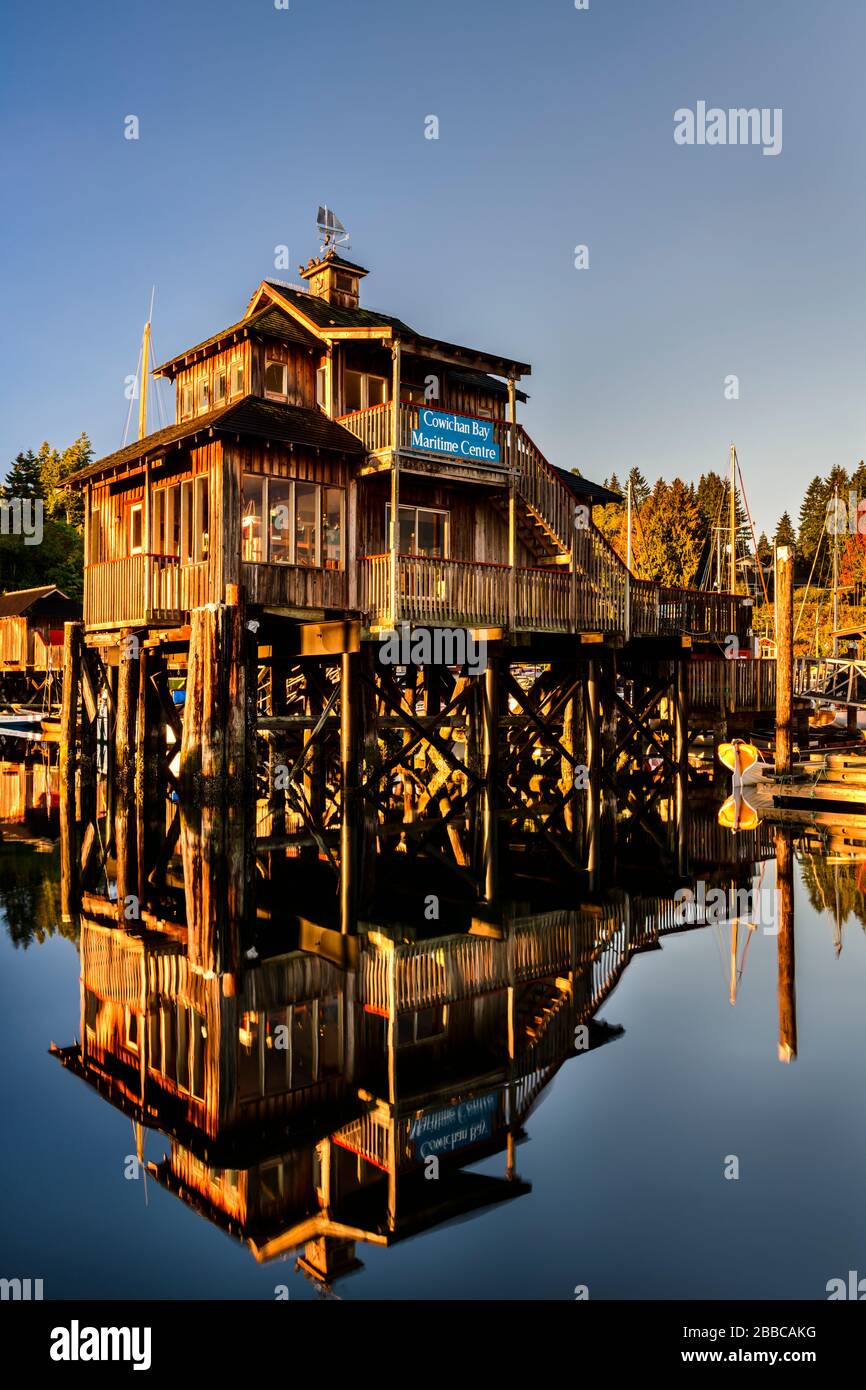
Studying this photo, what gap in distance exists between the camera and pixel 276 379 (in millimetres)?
27078

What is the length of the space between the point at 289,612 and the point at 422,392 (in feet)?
28.0

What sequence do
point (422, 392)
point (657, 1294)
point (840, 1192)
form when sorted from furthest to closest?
point (422, 392), point (840, 1192), point (657, 1294)

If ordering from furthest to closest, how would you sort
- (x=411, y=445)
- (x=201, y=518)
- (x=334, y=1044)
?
1. (x=201, y=518)
2. (x=411, y=445)
3. (x=334, y=1044)

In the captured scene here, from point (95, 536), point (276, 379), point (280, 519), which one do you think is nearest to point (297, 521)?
point (280, 519)

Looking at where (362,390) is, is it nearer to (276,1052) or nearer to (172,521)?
(172,521)

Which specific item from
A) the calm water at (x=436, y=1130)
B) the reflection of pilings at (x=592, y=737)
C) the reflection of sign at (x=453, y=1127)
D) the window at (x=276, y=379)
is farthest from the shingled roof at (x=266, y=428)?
the reflection of sign at (x=453, y=1127)

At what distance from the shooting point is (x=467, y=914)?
648 inches

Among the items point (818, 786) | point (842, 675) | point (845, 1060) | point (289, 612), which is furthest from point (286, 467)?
point (842, 675)

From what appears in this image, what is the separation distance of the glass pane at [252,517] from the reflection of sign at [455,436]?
13.0ft

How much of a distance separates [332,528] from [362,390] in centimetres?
472

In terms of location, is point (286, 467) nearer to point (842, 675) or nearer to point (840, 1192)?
point (840, 1192)

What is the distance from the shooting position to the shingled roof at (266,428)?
22.8 m

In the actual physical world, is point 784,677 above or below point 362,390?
below

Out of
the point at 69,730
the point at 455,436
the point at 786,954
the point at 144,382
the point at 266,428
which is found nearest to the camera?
the point at 786,954
